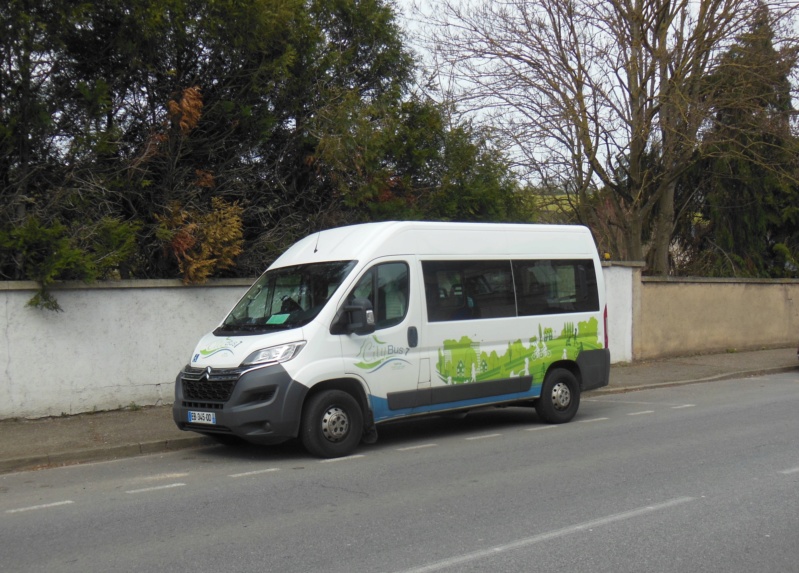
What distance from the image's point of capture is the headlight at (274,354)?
8656 millimetres

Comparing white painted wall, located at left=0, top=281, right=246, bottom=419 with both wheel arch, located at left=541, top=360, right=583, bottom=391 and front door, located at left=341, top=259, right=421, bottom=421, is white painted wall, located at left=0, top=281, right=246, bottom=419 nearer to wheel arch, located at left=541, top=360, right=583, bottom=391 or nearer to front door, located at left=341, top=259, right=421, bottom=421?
front door, located at left=341, top=259, right=421, bottom=421

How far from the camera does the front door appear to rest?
920 centimetres

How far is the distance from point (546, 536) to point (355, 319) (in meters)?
3.64

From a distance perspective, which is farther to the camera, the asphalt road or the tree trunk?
the tree trunk

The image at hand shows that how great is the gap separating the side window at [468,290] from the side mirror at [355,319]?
98 centimetres

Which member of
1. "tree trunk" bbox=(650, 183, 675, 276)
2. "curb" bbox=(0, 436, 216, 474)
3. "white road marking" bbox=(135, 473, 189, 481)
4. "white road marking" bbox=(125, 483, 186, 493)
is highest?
"tree trunk" bbox=(650, 183, 675, 276)

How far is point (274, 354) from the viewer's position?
Answer: 28.5 feet

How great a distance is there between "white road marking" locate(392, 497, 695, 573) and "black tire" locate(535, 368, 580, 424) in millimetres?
4177

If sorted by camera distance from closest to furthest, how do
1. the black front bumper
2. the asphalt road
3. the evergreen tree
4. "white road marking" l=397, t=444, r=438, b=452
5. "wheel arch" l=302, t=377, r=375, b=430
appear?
the asphalt road, the black front bumper, "wheel arch" l=302, t=377, r=375, b=430, "white road marking" l=397, t=444, r=438, b=452, the evergreen tree

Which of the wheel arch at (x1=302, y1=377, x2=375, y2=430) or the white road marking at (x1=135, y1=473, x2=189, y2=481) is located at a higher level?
the wheel arch at (x1=302, y1=377, x2=375, y2=430)

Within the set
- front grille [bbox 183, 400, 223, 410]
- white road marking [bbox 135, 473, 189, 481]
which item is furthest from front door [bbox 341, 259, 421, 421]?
white road marking [bbox 135, 473, 189, 481]

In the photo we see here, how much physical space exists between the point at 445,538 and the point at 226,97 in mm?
9228

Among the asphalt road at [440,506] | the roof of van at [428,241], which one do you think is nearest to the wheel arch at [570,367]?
the asphalt road at [440,506]

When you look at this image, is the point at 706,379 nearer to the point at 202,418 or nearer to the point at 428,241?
the point at 428,241
